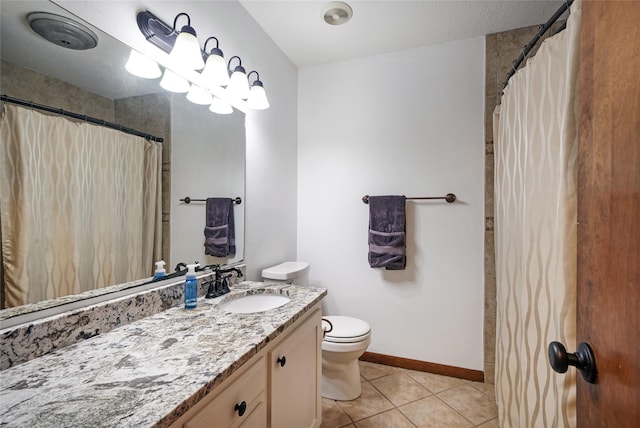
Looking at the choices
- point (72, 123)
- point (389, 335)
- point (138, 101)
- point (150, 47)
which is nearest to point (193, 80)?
point (150, 47)

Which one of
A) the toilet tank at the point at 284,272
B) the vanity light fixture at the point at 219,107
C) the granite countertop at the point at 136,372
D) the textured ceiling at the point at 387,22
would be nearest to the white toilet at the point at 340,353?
the toilet tank at the point at 284,272

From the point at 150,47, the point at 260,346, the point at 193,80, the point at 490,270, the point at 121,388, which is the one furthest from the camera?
the point at 490,270

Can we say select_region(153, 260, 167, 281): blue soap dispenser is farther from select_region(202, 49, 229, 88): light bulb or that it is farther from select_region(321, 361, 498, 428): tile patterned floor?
select_region(321, 361, 498, 428): tile patterned floor

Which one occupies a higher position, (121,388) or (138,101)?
(138,101)

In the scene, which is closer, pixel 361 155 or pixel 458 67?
pixel 458 67

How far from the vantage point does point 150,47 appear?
46.7 inches

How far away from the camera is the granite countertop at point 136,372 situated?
55cm

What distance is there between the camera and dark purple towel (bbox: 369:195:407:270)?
2066mm

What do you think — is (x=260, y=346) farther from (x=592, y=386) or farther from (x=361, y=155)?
(x=361, y=155)

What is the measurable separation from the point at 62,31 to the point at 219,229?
98 centimetres

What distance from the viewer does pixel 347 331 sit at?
5.89ft

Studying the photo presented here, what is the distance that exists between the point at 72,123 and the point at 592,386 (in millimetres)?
1524

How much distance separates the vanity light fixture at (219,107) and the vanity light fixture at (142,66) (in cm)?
33

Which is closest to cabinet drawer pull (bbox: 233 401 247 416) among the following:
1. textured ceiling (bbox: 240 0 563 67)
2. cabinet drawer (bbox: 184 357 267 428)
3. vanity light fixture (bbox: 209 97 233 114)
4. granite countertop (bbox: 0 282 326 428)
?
cabinet drawer (bbox: 184 357 267 428)
